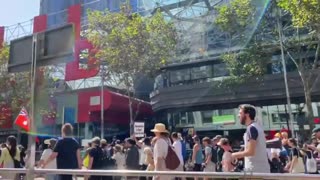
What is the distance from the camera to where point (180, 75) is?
94.4 feet

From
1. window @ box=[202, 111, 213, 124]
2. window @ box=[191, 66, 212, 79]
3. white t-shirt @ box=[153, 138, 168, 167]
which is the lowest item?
white t-shirt @ box=[153, 138, 168, 167]

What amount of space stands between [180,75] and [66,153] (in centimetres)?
2202

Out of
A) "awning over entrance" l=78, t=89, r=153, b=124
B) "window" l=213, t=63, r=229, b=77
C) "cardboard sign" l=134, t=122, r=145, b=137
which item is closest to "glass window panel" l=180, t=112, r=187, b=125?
"awning over entrance" l=78, t=89, r=153, b=124

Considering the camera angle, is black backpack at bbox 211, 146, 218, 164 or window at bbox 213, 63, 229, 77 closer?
black backpack at bbox 211, 146, 218, 164

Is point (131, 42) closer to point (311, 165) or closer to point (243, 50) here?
point (243, 50)

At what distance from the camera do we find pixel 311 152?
999 cm

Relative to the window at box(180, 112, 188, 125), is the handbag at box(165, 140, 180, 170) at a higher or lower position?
lower

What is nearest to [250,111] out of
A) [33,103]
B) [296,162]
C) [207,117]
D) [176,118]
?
[33,103]

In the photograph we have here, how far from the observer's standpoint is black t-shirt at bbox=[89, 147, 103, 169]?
874 centimetres

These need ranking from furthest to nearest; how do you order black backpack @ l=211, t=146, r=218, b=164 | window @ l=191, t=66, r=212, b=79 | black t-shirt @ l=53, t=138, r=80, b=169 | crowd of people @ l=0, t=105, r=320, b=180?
1. window @ l=191, t=66, r=212, b=79
2. black backpack @ l=211, t=146, r=218, b=164
3. black t-shirt @ l=53, t=138, r=80, b=169
4. crowd of people @ l=0, t=105, r=320, b=180

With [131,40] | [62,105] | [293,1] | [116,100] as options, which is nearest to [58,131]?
[62,105]

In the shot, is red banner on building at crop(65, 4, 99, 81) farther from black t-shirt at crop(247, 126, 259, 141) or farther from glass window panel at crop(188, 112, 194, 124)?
black t-shirt at crop(247, 126, 259, 141)

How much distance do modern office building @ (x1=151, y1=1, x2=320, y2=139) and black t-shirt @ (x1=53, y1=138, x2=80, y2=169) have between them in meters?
17.0

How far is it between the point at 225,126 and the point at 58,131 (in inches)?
635
